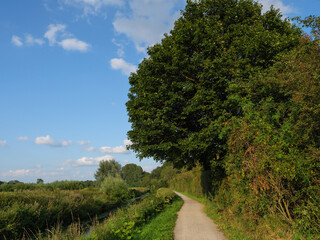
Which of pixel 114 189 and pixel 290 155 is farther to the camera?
pixel 114 189

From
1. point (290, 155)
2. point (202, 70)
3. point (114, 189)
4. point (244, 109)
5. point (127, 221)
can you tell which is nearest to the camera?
point (290, 155)

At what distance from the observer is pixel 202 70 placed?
47.3 ft

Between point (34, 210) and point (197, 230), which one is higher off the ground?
point (34, 210)

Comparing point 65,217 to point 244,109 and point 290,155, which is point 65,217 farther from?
point 290,155

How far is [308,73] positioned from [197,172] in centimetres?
2152

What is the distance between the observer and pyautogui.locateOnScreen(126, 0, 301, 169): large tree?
1280 centimetres

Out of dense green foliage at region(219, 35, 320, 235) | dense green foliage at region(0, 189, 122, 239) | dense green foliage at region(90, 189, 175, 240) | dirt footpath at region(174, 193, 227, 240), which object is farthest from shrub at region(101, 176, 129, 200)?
dense green foliage at region(219, 35, 320, 235)

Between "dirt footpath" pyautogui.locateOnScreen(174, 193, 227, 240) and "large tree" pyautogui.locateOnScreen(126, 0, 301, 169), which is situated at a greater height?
"large tree" pyautogui.locateOnScreen(126, 0, 301, 169)

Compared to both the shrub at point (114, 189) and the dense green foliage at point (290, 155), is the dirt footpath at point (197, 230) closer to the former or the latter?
the dense green foliage at point (290, 155)

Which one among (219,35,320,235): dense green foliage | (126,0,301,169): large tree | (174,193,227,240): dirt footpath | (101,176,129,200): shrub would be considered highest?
(126,0,301,169): large tree

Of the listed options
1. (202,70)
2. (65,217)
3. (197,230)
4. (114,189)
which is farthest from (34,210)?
(202,70)

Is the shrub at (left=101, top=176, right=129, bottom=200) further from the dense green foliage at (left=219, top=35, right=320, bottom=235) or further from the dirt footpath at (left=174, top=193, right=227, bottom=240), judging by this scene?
the dense green foliage at (left=219, top=35, right=320, bottom=235)

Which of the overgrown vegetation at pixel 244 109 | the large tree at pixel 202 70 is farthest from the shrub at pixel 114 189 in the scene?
the large tree at pixel 202 70

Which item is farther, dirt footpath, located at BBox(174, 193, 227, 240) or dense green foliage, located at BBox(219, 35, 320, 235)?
dirt footpath, located at BBox(174, 193, 227, 240)
